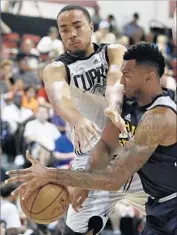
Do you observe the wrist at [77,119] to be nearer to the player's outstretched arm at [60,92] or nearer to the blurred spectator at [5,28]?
the player's outstretched arm at [60,92]

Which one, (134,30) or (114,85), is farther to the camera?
(134,30)

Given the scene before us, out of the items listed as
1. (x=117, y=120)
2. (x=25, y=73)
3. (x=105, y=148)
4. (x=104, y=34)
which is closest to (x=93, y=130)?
(x=117, y=120)

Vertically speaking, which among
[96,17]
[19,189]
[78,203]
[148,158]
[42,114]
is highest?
[148,158]

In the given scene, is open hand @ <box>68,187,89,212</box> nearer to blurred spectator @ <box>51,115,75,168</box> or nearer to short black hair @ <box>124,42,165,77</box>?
short black hair @ <box>124,42,165,77</box>

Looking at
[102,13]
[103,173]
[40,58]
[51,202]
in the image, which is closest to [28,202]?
[51,202]

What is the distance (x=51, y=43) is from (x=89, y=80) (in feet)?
26.0

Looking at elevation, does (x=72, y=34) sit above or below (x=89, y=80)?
above

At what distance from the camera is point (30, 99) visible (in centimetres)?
1063

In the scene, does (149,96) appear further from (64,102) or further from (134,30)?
(134,30)

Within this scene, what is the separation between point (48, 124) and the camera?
382 inches

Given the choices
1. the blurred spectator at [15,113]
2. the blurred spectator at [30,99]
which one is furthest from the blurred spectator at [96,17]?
the blurred spectator at [15,113]

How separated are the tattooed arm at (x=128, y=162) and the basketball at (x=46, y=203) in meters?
0.19

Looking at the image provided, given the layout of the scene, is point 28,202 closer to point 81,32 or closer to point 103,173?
point 103,173

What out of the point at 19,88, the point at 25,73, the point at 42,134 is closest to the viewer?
the point at 42,134
